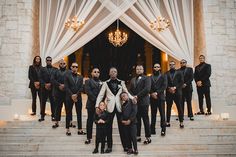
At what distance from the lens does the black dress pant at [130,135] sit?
20.0 ft

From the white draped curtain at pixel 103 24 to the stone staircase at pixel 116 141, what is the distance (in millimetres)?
2775

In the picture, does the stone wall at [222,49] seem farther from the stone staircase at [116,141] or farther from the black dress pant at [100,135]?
the black dress pant at [100,135]

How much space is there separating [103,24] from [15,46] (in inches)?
104

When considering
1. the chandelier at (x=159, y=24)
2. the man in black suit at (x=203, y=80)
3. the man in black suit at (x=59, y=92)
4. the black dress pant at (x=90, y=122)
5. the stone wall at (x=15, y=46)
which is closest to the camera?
the black dress pant at (x=90, y=122)

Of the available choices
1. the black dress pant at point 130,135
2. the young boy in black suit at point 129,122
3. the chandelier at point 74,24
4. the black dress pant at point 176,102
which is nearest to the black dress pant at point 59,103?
the young boy in black suit at point 129,122

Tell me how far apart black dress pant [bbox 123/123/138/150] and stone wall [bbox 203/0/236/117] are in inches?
159

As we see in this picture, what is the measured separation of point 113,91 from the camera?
653 centimetres

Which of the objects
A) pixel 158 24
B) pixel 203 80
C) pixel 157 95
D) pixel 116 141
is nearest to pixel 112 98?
pixel 116 141

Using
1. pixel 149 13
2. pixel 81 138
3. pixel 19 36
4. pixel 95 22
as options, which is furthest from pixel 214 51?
pixel 19 36

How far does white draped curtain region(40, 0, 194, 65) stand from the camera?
9523 millimetres

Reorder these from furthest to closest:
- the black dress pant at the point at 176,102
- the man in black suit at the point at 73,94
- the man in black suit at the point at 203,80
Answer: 1. the man in black suit at the point at 203,80
2. the black dress pant at the point at 176,102
3. the man in black suit at the point at 73,94

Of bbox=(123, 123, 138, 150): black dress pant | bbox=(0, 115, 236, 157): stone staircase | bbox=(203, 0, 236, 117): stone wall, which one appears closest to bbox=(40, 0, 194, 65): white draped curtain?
bbox=(203, 0, 236, 117): stone wall

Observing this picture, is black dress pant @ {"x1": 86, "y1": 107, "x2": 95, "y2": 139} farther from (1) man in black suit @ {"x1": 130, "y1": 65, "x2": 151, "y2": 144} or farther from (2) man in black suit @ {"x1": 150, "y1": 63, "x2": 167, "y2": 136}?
(2) man in black suit @ {"x1": 150, "y1": 63, "x2": 167, "y2": 136}

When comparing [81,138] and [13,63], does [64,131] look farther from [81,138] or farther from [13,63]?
[13,63]
